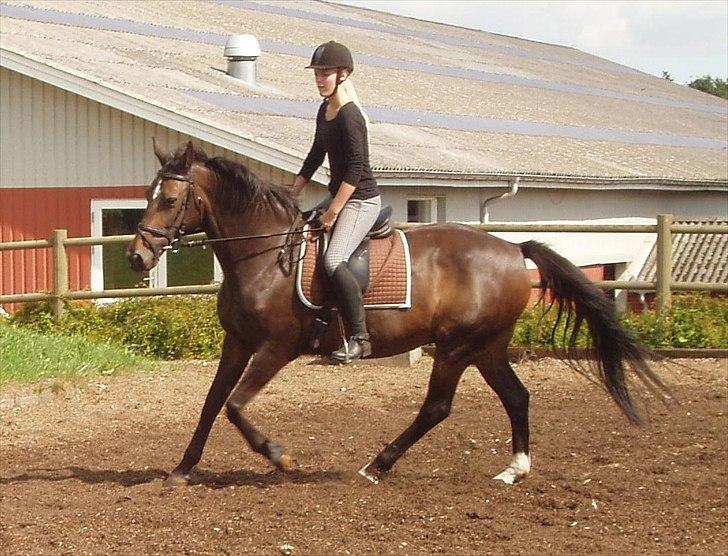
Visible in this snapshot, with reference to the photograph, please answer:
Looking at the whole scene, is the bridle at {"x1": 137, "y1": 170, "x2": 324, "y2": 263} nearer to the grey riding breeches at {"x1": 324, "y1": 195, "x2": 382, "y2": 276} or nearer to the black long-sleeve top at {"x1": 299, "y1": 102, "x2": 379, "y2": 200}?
the grey riding breeches at {"x1": 324, "y1": 195, "x2": 382, "y2": 276}

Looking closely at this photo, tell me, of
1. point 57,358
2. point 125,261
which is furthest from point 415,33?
point 57,358

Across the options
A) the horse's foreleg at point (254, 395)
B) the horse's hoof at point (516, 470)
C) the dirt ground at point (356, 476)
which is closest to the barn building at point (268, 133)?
the dirt ground at point (356, 476)

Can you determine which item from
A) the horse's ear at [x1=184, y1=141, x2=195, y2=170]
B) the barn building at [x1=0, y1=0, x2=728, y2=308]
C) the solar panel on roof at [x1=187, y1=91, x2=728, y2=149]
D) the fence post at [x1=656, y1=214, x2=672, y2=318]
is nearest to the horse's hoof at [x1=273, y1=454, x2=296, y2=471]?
the horse's ear at [x1=184, y1=141, x2=195, y2=170]

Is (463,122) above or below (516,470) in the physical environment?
above

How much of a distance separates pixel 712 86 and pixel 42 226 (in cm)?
7243

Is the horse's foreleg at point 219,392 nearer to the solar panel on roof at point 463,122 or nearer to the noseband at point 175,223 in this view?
the noseband at point 175,223

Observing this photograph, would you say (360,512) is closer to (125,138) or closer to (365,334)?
(365,334)

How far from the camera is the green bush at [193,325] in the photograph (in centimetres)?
1318

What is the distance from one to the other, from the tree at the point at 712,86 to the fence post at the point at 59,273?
228ft

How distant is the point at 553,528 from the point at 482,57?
1064 inches

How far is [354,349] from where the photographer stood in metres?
7.80

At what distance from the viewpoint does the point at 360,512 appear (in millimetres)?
6977

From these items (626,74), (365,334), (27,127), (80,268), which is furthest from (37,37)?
(626,74)

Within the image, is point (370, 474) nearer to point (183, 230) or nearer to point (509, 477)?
point (509, 477)
